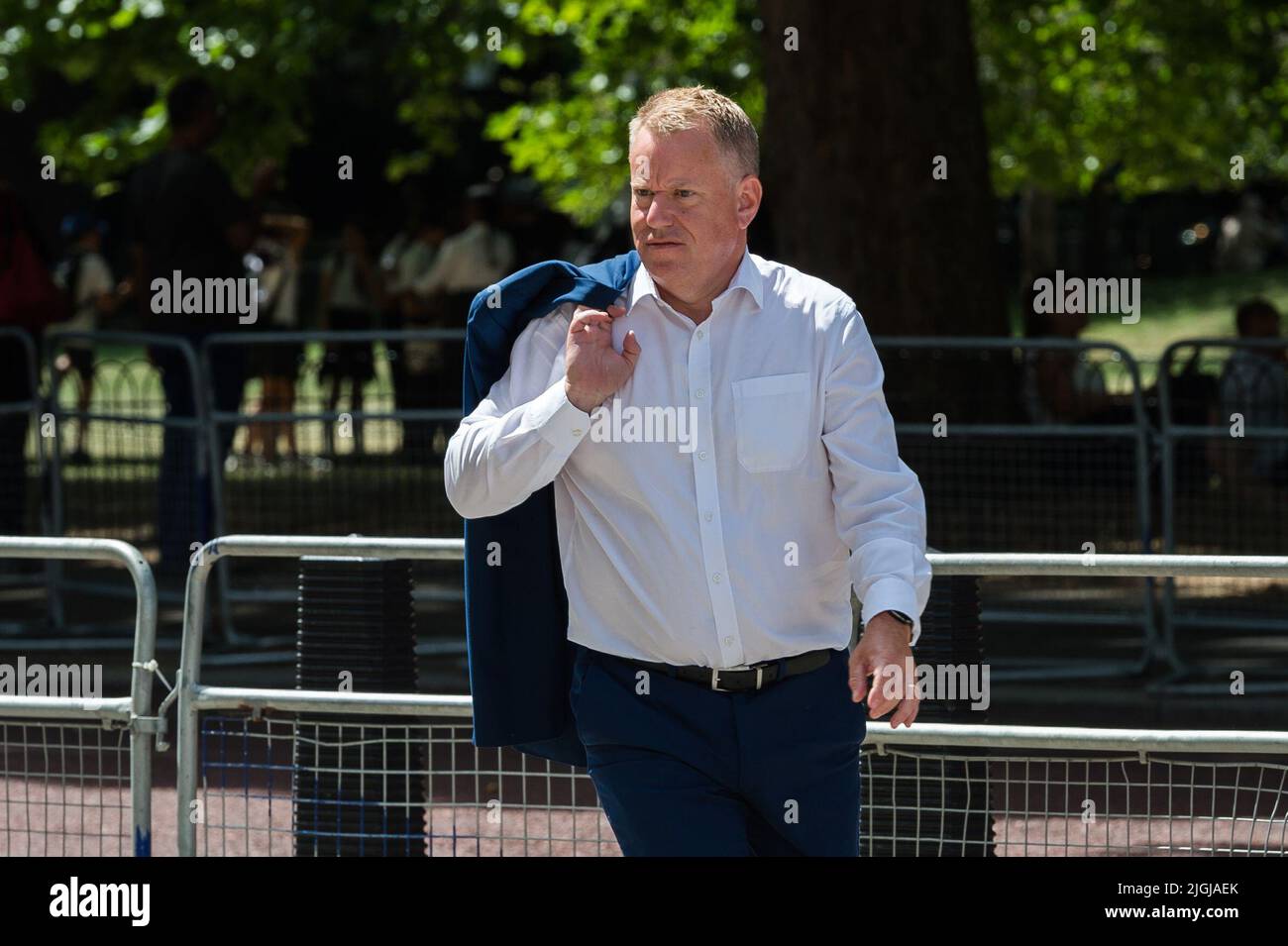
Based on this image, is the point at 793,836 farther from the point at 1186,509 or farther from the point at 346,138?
the point at 346,138

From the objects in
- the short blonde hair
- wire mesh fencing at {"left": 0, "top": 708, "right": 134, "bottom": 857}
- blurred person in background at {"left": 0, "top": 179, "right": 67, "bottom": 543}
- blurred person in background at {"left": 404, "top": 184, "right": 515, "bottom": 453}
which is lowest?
wire mesh fencing at {"left": 0, "top": 708, "right": 134, "bottom": 857}

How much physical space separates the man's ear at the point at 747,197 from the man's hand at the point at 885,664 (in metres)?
0.77

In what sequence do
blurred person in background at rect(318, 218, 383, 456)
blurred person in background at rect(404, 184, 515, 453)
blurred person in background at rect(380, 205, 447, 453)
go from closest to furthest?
1. blurred person in background at rect(404, 184, 515, 453)
2. blurred person in background at rect(380, 205, 447, 453)
3. blurred person in background at rect(318, 218, 383, 456)

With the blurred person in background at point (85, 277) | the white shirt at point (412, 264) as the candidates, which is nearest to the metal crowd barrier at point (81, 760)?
the blurred person in background at point (85, 277)

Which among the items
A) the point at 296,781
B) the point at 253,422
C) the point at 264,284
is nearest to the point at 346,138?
the point at 264,284

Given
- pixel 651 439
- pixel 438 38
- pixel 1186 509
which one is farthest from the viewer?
pixel 438 38

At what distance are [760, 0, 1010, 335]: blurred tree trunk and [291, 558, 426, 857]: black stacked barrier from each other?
7.86 m

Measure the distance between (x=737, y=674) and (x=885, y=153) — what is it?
32.0ft

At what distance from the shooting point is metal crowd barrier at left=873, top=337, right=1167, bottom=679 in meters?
8.87

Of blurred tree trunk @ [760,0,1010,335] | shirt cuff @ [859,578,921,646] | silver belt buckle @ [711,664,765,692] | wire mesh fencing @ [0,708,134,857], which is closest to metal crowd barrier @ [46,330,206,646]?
wire mesh fencing @ [0,708,134,857]

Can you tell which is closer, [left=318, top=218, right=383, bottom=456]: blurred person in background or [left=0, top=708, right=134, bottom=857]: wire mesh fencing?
[left=0, top=708, right=134, bottom=857]: wire mesh fencing

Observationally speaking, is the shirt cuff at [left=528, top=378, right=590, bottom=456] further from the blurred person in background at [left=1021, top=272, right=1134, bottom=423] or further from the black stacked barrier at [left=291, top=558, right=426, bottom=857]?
the blurred person in background at [left=1021, top=272, right=1134, bottom=423]

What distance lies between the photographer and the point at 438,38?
1759 cm

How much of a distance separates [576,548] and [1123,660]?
5.76 m
